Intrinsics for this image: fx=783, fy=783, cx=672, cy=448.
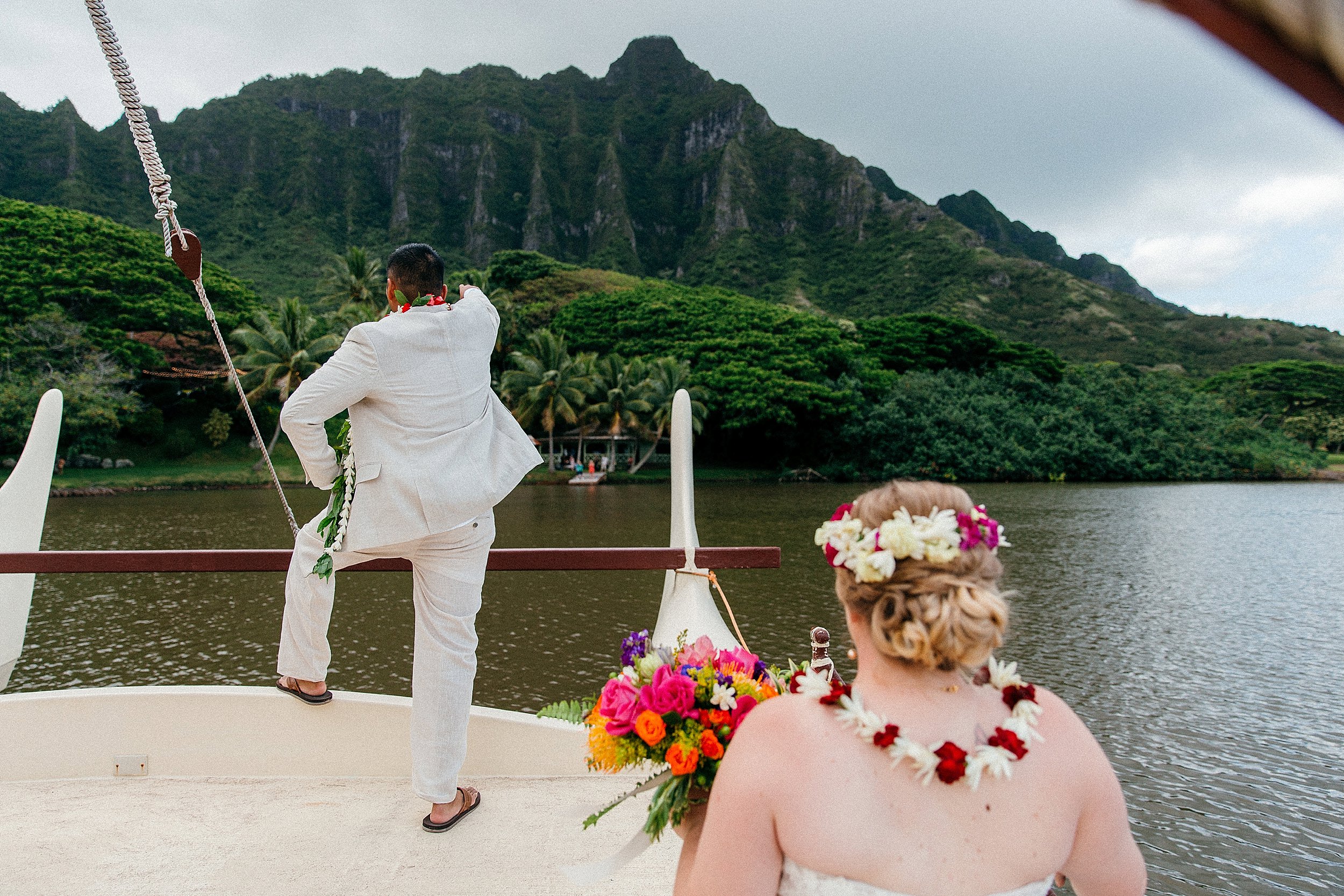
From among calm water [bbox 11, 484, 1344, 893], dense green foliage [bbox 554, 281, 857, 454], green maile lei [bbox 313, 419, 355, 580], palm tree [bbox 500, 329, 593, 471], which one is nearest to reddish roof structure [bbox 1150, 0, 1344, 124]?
green maile lei [bbox 313, 419, 355, 580]

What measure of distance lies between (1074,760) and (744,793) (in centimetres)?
47

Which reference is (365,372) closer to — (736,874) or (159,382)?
(736,874)

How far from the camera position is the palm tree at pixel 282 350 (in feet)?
100

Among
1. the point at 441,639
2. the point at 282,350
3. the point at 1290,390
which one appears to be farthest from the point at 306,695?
the point at 1290,390

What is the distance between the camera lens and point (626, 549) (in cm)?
287

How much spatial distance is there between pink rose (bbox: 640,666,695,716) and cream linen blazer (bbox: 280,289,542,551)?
966mm

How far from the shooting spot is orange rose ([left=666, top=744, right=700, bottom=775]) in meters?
1.34

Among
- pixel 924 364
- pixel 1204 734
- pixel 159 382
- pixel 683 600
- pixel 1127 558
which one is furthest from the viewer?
pixel 924 364

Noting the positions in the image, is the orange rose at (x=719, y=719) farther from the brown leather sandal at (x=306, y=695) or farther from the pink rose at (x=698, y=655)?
the brown leather sandal at (x=306, y=695)

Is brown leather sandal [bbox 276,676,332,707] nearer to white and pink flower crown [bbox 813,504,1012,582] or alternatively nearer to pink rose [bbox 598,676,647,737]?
pink rose [bbox 598,676,647,737]

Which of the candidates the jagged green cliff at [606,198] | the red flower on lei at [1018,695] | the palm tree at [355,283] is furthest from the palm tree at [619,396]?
the jagged green cliff at [606,198]

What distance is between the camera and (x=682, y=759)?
4.42 feet

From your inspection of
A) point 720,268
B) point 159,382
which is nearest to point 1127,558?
point 159,382

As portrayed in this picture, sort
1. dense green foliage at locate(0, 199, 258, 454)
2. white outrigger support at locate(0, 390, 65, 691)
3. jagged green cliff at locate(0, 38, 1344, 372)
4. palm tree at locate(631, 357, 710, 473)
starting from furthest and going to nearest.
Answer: jagged green cliff at locate(0, 38, 1344, 372), palm tree at locate(631, 357, 710, 473), dense green foliage at locate(0, 199, 258, 454), white outrigger support at locate(0, 390, 65, 691)
